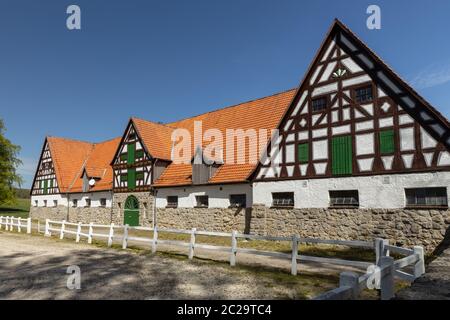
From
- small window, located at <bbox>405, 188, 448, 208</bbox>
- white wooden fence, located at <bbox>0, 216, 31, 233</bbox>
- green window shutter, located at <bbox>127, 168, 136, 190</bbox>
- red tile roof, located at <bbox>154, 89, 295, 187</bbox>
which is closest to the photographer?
small window, located at <bbox>405, 188, 448, 208</bbox>

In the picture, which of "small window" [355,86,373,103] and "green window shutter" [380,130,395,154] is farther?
"small window" [355,86,373,103]

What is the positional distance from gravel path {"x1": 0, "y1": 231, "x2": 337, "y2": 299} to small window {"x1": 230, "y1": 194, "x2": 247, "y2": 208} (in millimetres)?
6938

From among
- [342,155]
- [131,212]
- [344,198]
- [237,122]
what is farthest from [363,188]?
[131,212]

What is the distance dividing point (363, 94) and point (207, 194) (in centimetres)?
983

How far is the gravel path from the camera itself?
6531 mm

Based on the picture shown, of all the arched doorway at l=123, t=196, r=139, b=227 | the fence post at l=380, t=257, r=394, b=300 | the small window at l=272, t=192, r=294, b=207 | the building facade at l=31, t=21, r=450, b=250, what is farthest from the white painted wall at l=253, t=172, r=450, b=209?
the arched doorway at l=123, t=196, r=139, b=227

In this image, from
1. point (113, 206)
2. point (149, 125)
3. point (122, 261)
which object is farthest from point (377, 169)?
point (113, 206)

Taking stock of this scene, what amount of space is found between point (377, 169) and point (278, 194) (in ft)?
15.2

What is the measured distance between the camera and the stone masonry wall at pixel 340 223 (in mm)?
11711

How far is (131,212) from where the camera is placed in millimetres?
24328

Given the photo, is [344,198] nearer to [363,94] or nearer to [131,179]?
[363,94]

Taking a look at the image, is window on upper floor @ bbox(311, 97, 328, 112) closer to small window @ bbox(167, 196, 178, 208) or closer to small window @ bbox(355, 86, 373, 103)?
small window @ bbox(355, 86, 373, 103)

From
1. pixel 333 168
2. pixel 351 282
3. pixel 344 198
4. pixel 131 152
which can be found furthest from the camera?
pixel 131 152
